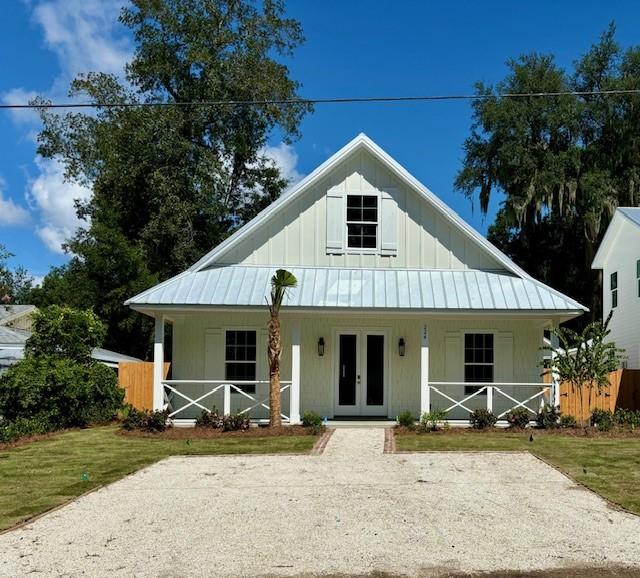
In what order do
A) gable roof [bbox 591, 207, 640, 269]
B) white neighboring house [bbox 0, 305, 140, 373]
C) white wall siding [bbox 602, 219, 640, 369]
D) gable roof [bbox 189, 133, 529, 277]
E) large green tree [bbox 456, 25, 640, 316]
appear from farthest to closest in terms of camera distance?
1. large green tree [bbox 456, 25, 640, 316]
2. white neighboring house [bbox 0, 305, 140, 373]
3. gable roof [bbox 591, 207, 640, 269]
4. white wall siding [bbox 602, 219, 640, 369]
5. gable roof [bbox 189, 133, 529, 277]

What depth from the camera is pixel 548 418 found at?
15266mm

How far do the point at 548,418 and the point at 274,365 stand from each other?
6188 mm

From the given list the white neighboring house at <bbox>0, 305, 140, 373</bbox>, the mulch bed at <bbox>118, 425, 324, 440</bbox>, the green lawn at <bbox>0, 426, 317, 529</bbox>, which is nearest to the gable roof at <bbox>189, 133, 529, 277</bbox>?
the mulch bed at <bbox>118, 425, 324, 440</bbox>

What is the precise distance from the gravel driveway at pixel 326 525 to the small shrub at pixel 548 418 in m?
4.75

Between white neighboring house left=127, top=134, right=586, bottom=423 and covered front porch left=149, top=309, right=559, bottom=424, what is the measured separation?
3cm

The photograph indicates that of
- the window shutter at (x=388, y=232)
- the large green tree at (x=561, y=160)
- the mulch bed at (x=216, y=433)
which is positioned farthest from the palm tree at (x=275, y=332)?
the large green tree at (x=561, y=160)

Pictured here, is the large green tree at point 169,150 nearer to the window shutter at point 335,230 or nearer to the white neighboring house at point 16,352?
the white neighboring house at point 16,352

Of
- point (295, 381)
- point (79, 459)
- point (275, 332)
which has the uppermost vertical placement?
point (275, 332)

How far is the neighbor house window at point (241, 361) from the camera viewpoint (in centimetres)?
1758

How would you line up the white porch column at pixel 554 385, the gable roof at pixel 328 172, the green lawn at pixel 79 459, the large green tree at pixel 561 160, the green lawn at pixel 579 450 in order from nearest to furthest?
the green lawn at pixel 79 459 → the green lawn at pixel 579 450 → the white porch column at pixel 554 385 → the gable roof at pixel 328 172 → the large green tree at pixel 561 160

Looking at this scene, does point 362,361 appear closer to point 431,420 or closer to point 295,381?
point 295,381

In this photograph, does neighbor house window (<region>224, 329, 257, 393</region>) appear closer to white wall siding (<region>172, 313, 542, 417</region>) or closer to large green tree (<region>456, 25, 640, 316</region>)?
white wall siding (<region>172, 313, 542, 417</region>)

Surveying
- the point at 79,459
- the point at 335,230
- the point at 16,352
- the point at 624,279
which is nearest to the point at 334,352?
the point at 335,230

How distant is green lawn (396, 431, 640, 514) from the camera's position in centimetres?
923
